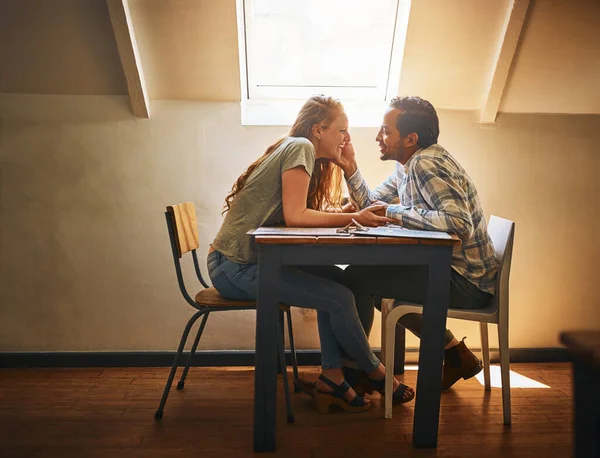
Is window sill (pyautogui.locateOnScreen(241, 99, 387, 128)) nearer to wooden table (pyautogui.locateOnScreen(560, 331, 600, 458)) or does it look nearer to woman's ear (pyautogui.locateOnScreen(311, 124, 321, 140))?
woman's ear (pyautogui.locateOnScreen(311, 124, 321, 140))

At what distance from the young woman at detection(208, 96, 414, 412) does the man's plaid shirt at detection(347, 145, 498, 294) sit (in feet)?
0.53

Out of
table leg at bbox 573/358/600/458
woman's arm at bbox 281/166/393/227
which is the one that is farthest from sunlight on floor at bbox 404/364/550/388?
table leg at bbox 573/358/600/458

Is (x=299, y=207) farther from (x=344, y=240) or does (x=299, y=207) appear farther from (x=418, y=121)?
(x=418, y=121)

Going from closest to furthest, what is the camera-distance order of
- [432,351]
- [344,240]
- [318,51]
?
[344,240], [432,351], [318,51]

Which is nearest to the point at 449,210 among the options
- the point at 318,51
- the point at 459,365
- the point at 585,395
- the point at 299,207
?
the point at 299,207

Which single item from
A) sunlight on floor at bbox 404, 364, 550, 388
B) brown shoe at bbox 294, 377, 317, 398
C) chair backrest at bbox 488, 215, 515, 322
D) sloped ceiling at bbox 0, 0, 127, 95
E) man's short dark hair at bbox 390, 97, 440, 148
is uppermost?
sloped ceiling at bbox 0, 0, 127, 95

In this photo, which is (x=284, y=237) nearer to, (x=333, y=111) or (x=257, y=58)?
(x=333, y=111)

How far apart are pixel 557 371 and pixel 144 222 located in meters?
2.20

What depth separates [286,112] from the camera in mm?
3307

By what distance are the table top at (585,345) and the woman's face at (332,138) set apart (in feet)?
6.01

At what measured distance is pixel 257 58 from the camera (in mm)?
3287

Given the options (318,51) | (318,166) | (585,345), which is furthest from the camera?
(318,51)

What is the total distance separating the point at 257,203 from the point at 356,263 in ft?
1.91

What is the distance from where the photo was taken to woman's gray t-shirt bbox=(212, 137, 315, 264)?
2.51 m
